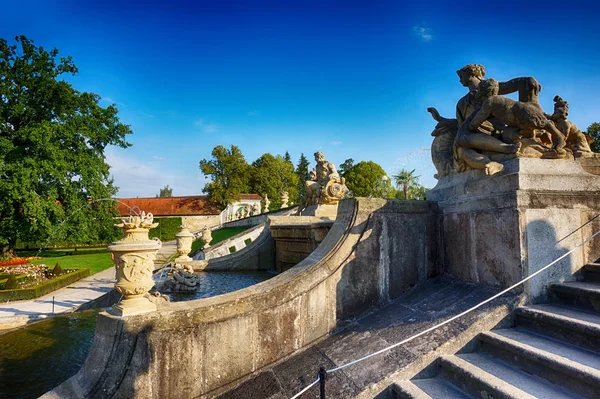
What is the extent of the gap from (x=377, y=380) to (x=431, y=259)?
7.62 ft

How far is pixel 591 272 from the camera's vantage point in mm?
3779

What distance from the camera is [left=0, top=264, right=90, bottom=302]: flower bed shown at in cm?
1397

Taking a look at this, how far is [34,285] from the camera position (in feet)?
49.3

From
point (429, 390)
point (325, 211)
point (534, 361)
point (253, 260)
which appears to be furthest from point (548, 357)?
point (253, 260)

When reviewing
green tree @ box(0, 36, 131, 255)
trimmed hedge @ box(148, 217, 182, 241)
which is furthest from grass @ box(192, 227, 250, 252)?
trimmed hedge @ box(148, 217, 182, 241)

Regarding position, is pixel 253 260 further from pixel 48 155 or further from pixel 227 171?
pixel 227 171

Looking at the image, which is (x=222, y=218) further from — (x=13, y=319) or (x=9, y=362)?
(x=9, y=362)

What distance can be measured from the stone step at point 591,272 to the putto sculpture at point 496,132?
52.3 inches

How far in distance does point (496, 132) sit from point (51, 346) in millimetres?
8877

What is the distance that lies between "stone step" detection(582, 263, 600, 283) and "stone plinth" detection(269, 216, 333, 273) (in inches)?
170

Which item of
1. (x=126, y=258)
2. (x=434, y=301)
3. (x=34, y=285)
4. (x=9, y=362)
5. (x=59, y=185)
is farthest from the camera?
(x=59, y=185)

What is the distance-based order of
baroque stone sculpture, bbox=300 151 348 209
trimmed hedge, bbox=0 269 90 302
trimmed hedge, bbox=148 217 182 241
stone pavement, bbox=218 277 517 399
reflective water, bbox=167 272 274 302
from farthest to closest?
1. trimmed hedge, bbox=148 217 182 241
2. trimmed hedge, bbox=0 269 90 302
3. baroque stone sculpture, bbox=300 151 348 209
4. reflective water, bbox=167 272 274 302
5. stone pavement, bbox=218 277 517 399

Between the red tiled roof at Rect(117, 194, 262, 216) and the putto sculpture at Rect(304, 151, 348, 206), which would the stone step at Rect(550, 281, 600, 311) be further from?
the red tiled roof at Rect(117, 194, 262, 216)

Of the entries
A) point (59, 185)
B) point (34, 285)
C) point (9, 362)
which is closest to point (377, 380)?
point (9, 362)
